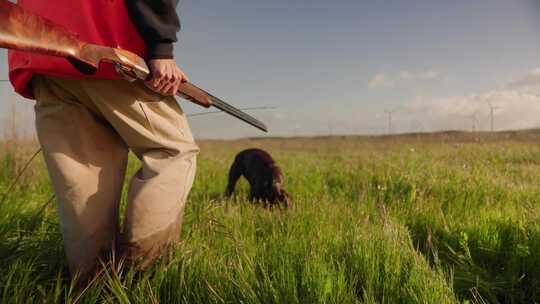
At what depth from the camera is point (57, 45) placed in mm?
1716

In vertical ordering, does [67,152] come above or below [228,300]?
above

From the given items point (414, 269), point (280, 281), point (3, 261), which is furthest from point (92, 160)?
point (414, 269)

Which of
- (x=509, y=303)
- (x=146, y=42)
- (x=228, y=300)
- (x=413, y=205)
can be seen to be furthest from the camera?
(x=413, y=205)

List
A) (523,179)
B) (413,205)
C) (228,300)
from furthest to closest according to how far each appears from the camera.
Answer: (523,179)
(413,205)
(228,300)

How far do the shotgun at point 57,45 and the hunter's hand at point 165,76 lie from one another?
0.04 m

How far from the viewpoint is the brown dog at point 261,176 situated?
4.77 meters

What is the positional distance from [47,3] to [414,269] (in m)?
2.36

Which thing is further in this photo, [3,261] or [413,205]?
[413,205]

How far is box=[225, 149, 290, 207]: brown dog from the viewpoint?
15.7ft

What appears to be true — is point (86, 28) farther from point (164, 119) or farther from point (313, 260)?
point (313, 260)

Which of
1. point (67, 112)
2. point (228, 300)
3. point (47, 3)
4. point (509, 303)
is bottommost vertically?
point (509, 303)

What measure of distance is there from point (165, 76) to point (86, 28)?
44 centimetres

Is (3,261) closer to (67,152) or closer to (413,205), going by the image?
(67,152)

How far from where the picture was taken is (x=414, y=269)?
2090 mm
